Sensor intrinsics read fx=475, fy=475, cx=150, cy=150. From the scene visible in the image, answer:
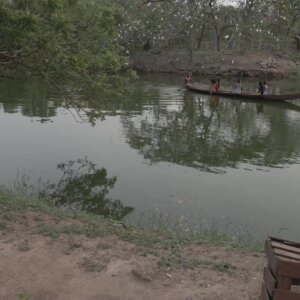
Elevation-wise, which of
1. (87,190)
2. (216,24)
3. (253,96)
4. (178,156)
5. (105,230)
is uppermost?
(216,24)

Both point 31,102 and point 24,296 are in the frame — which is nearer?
point 24,296

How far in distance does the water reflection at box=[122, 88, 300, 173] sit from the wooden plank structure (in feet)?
31.5

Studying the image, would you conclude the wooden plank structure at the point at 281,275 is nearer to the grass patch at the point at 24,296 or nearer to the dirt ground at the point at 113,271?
the dirt ground at the point at 113,271

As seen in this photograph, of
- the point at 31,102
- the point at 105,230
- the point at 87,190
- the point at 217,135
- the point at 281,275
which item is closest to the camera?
the point at 281,275

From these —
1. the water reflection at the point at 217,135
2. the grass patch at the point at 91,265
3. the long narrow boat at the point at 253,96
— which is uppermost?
the long narrow boat at the point at 253,96

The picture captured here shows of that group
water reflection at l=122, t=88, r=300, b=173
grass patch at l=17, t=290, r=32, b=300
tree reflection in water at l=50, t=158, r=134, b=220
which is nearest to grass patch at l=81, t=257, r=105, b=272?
grass patch at l=17, t=290, r=32, b=300

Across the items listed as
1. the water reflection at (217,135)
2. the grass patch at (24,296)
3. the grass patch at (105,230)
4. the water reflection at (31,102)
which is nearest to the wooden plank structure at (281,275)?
the grass patch at (105,230)

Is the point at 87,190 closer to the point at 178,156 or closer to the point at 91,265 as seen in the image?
the point at 178,156

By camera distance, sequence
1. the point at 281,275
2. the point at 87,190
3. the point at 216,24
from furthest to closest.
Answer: the point at 216,24 < the point at 87,190 < the point at 281,275

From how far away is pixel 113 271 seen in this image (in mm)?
6480

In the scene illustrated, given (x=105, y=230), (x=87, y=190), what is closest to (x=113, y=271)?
(x=105, y=230)

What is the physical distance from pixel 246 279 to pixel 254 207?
18.3 feet

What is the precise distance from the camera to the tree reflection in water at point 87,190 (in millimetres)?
11273

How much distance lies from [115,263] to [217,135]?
1385 centimetres
